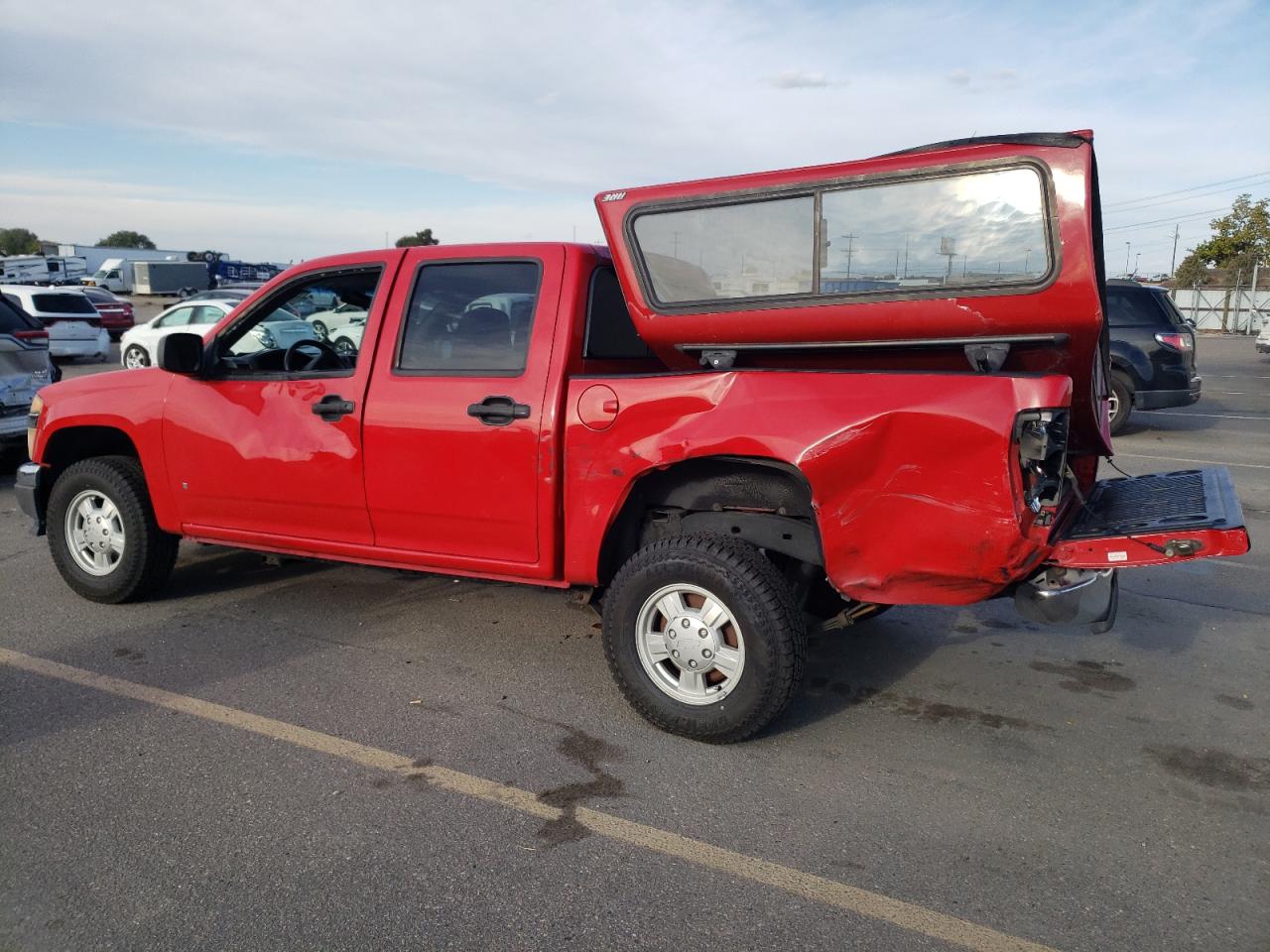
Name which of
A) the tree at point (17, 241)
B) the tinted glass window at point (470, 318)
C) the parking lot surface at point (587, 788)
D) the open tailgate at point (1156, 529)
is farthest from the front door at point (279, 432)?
the tree at point (17, 241)

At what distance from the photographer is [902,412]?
3.32 meters

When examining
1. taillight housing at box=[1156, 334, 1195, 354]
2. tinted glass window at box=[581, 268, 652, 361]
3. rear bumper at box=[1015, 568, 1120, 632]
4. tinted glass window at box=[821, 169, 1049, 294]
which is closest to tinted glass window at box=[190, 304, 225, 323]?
taillight housing at box=[1156, 334, 1195, 354]

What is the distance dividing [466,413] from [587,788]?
1.66 m

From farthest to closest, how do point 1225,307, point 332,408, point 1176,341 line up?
point 1225,307 < point 1176,341 < point 332,408

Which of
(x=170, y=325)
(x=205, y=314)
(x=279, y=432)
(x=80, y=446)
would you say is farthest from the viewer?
(x=170, y=325)

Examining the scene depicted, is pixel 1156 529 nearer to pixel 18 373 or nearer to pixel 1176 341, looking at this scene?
pixel 18 373

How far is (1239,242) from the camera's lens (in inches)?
1658

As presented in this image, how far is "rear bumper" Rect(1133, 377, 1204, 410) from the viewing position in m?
11.7

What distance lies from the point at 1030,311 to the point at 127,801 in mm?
3471

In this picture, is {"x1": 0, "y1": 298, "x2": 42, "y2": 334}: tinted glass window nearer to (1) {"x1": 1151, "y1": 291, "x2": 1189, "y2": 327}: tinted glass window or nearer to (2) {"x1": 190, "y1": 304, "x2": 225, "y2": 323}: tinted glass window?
(2) {"x1": 190, "y1": 304, "x2": 225, "y2": 323}: tinted glass window

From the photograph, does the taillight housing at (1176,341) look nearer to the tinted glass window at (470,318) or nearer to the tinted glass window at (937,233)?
A: the tinted glass window at (937,233)

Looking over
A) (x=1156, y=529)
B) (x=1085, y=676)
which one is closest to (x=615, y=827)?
(x=1156, y=529)

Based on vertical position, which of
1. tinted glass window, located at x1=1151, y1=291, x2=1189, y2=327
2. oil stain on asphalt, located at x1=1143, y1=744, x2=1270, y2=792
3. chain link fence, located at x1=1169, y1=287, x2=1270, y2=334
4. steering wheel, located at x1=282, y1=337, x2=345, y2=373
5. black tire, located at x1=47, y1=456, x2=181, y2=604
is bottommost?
oil stain on asphalt, located at x1=1143, y1=744, x2=1270, y2=792

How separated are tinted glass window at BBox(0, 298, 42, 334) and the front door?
5.61m
